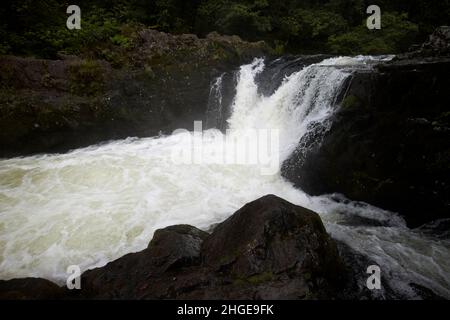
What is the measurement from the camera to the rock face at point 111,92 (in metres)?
7.67

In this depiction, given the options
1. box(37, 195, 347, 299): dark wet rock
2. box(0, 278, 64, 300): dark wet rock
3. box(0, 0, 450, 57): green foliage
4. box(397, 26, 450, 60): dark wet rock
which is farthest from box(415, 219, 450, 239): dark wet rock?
box(0, 0, 450, 57): green foliage

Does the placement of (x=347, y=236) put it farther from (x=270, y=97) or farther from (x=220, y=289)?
(x=270, y=97)

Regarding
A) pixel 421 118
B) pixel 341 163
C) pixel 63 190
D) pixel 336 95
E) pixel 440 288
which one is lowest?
→ pixel 440 288

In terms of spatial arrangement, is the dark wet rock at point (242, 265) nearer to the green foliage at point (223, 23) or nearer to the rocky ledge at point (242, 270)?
the rocky ledge at point (242, 270)

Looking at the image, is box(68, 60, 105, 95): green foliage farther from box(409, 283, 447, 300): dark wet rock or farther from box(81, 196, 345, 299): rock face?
box(409, 283, 447, 300): dark wet rock

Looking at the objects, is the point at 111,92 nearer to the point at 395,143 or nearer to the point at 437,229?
the point at 395,143

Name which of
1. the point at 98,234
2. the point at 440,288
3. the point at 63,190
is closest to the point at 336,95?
the point at 440,288

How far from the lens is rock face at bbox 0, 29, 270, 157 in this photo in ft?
25.2

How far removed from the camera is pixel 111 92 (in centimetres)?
869

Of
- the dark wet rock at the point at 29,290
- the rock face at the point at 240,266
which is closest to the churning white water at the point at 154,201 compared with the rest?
the dark wet rock at the point at 29,290

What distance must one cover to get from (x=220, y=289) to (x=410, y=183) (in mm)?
3883

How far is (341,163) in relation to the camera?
585 centimetres

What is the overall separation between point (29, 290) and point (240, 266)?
7.27ft

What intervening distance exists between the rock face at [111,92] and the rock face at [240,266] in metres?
5.27
